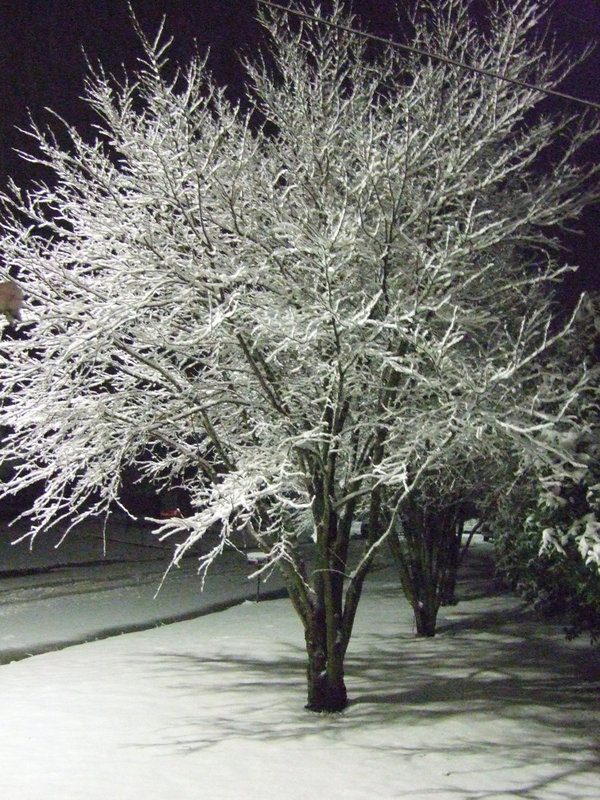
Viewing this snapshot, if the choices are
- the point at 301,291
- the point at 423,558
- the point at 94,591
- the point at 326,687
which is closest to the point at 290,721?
the point at 326,687

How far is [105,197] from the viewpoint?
937 cm

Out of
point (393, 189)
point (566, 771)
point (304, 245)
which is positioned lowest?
point (566, 771)

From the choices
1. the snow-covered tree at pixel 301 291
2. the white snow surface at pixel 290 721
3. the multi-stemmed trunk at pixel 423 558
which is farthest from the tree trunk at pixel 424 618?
the snow-covered tree at pixel 301 291

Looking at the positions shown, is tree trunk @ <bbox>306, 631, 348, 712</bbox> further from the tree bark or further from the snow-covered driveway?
the snow-covered driveway

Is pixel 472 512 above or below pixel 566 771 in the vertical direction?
above

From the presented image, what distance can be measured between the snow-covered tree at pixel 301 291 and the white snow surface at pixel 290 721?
101 centimetres

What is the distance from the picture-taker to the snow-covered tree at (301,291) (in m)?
7.85

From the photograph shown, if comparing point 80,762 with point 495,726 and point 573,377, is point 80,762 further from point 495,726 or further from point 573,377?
point 573,377

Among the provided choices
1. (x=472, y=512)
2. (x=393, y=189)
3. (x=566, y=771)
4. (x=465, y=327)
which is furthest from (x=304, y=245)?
(x=472, y=512)

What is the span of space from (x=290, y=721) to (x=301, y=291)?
377cm

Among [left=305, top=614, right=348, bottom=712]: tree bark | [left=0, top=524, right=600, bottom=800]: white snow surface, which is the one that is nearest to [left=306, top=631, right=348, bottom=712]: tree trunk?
[left=305, top=614, right=348, bottom=712]: tree bark

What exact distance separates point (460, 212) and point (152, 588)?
12093 millimetres

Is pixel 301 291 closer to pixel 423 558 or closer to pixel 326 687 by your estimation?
pixel 326 687

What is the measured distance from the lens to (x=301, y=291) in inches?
325
